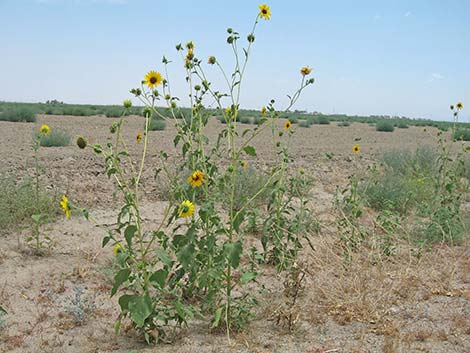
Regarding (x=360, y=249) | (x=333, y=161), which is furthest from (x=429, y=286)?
(x=333, y=161)

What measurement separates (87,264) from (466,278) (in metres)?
2.82

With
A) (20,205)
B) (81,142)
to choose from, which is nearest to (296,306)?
(81,142)

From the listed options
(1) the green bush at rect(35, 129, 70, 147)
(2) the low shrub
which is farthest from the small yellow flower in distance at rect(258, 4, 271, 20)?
(1) the green bush at rect(35, 129, 70, 147)

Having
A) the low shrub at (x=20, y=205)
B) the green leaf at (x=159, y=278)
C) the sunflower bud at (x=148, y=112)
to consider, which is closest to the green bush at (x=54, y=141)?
the low shrub at (x=20, y=205)

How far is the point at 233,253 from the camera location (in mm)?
2668

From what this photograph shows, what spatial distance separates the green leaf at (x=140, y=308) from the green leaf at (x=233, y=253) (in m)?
0.46

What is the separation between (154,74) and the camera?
9.44ft

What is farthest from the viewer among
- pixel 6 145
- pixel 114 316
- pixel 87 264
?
pixel 6 145

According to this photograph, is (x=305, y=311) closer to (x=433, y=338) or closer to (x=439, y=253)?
(x=433, y=338)

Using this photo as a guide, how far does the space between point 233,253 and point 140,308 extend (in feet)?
1.77

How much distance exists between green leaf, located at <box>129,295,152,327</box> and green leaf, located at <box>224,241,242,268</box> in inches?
18.2

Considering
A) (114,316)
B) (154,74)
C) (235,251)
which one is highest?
(154,74)

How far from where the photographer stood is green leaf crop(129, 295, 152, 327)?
7.92ft

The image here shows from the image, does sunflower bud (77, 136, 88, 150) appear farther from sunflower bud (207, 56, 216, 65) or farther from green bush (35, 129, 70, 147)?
green bush (35, 129, 70, 147)
